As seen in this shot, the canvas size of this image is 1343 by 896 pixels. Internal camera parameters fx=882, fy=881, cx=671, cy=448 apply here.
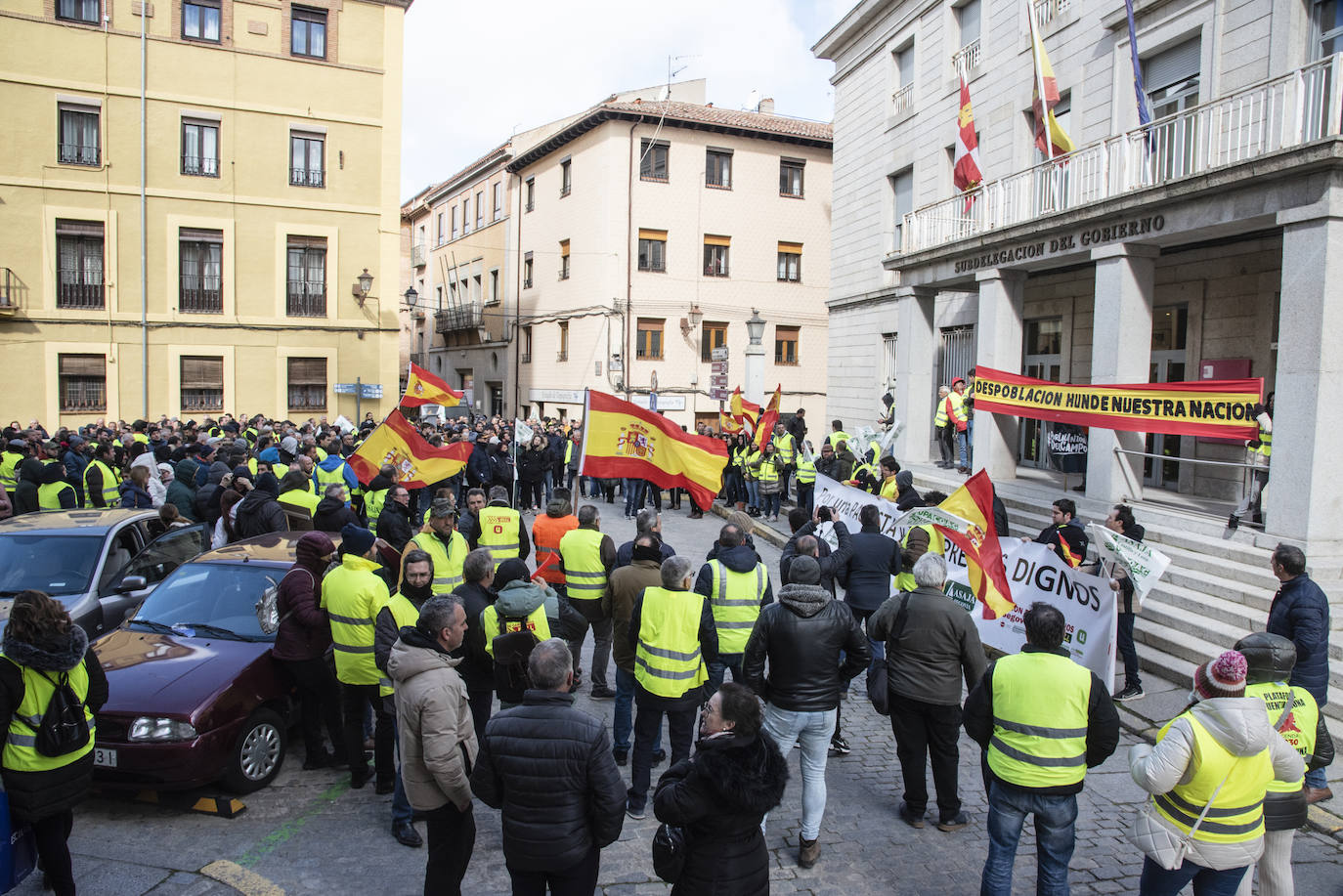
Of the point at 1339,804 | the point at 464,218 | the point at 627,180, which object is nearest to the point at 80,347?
the point at 627,180

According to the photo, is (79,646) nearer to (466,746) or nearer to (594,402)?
(466,746)

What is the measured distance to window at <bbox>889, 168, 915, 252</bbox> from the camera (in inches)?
845

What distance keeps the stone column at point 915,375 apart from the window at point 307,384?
712 inches

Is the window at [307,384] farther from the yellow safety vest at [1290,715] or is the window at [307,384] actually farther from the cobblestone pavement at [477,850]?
the yellow safety vest at [1290,715]

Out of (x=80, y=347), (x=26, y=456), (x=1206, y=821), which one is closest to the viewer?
(x=1206, y=821)

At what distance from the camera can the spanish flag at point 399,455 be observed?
11625mm

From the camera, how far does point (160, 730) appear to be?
5.61 m

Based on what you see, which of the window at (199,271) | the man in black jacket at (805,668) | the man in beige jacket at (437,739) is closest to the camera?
the man in beige jacket at (437,739)

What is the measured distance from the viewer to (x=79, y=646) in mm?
4609

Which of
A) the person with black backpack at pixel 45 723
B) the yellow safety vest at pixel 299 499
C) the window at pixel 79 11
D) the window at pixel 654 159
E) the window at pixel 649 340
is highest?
the window at pixel 79 11

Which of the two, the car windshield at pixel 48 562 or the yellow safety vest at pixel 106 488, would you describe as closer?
the car windshield at pixel 48 562

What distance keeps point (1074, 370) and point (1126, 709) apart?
10361 mm

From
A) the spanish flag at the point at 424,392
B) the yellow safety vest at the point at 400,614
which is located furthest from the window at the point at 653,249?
the yellow safety vest at the point at 400,614

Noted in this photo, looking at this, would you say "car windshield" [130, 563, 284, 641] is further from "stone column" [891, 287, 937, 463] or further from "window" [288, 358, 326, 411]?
"window" [288, 358, 326, 411]
